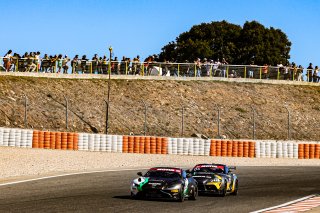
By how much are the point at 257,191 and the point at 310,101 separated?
4595 cm

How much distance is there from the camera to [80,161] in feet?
118

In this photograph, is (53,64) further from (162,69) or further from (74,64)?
(162,69)

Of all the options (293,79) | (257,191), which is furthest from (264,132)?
(257,191)

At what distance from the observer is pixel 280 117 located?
63500mm

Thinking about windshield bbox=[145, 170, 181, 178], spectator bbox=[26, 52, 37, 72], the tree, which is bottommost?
windshield bbox=[145, 170, 181, 178]

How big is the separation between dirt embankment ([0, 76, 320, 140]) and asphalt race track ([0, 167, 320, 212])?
1959 cm

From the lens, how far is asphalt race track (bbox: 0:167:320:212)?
18656mm

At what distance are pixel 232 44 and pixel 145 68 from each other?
50.9 meters

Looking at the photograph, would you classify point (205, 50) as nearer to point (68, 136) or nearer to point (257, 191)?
point (68, 136)

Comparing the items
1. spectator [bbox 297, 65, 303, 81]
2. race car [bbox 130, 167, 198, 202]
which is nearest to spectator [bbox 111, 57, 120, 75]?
spectator [bbox 297, 65, 303, 81]

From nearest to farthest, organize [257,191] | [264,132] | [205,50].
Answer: [257,191] → [264,132] → [205,50]

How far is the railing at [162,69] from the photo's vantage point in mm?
57006

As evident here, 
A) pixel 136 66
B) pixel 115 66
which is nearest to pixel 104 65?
pixel 115 66

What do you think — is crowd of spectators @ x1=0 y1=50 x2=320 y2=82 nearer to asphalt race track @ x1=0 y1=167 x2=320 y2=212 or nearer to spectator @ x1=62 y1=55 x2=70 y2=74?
spectator @ x1=62 y1=55 x2=70 y2=74
